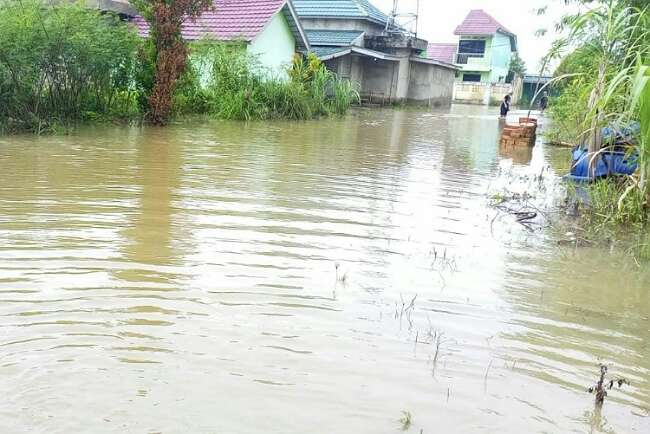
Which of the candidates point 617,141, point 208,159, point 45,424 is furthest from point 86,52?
point 45,424

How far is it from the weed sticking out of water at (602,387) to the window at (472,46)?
43.6m

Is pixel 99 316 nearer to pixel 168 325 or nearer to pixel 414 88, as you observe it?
pixel 168 325

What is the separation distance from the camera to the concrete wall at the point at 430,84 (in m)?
31.4

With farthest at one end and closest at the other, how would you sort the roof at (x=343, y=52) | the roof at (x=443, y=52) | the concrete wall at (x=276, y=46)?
the roof at (x=443, y=52) < the roof at (x=343, y=52) < the concrete wall at (x=276, y=46)

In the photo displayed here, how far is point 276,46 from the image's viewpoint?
2030cm

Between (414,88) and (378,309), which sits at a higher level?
(414,88)

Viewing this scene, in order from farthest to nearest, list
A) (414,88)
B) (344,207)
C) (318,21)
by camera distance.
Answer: (414,88), (318,21), (344,207)

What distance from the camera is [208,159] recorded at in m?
9.21

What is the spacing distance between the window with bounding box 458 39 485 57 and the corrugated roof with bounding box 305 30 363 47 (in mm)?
18343

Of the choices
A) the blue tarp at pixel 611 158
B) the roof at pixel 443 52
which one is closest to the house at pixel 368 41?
the roof at pixel 443 52

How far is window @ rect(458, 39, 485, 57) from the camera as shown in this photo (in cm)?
4353

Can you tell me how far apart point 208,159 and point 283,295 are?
5750mm

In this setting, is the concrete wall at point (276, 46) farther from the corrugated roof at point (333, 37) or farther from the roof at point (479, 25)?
the roof at point (479, 25)

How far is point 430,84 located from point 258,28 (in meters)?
16.8
